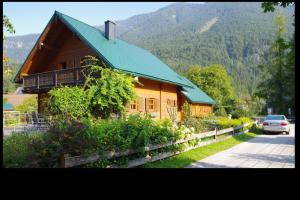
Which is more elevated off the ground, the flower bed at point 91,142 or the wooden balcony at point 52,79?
the wooden balcony at point 52,79

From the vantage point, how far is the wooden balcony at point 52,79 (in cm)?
1970

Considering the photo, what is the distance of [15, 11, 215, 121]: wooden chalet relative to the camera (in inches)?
774

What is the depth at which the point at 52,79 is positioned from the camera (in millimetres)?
21453

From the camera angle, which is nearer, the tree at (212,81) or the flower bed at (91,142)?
the flower bed at (91,142)

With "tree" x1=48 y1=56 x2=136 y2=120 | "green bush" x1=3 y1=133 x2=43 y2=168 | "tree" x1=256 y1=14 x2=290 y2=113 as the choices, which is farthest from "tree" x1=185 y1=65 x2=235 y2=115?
"green bush" x1=3 y1=133 x2=43 y2=168

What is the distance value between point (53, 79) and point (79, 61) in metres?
2.10

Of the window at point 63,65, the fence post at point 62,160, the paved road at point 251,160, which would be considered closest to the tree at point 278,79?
the window at point 63,65

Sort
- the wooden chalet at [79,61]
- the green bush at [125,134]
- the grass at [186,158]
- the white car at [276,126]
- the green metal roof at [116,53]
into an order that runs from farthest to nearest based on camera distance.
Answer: the white car at [276,126] < the wooden chalet at [79,61] < the green metal roof at [116,53] < the grass at [186,158] < the green bush at [125,134]

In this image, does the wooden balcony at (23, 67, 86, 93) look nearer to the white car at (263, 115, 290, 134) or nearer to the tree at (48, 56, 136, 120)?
the tree at (48, 56, 136, 120)

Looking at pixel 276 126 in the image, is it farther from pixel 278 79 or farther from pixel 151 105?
pixel 278 79

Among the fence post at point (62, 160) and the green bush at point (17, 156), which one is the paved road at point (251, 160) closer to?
the fence post at point (62, 160)
